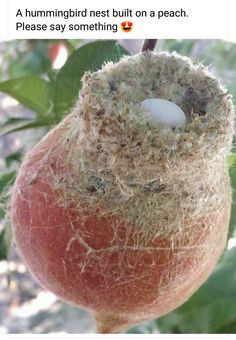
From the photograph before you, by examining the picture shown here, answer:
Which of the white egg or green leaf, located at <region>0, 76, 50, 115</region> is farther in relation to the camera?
green leaf, located at <region>0, 76, 50, 115</region>

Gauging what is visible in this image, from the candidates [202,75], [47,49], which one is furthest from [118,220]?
[47,49]

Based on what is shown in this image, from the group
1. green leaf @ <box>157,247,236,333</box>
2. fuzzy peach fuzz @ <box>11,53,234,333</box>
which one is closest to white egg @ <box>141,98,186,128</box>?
fuzzy peach fuzz @ <box>11,53,234,333</box>

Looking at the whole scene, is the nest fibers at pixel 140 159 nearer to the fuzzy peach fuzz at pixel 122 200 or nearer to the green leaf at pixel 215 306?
the fuzzy peach fuzz at pixel 122 200

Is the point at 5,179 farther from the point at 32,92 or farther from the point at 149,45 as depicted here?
the point at 149,45

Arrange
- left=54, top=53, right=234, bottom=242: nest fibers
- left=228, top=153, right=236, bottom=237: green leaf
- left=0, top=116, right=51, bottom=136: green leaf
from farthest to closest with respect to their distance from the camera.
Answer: left=0, top=116, right=51, bottom=136: green leaf
left=228, top=153, right=236, bottom=237: green leaf
left=54, top=53, right=234, bottom=242: nest fibers

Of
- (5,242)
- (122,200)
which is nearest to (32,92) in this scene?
(5,242)

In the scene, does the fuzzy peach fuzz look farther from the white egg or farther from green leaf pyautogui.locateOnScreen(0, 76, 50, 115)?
green leaf pyautogui.locateOnScreen(0, 76, 50, 115)
